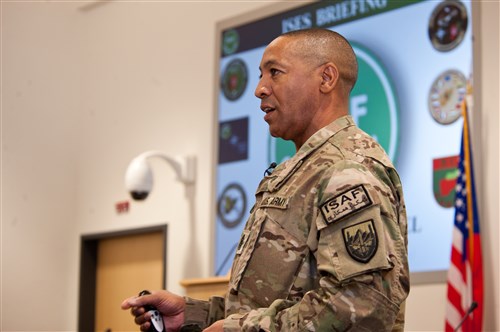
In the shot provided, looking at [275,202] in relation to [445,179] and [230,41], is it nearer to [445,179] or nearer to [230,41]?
[445,179]

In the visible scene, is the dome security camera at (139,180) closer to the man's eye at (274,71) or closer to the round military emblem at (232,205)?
the round military emblem at (232,205)

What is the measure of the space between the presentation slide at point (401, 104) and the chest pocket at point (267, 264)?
307 centimetres

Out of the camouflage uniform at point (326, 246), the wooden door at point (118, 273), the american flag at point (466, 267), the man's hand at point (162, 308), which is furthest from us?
the wooden door at point (118, 273)

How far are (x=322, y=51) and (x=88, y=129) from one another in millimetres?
5978

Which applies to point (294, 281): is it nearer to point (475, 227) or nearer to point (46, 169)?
point (475, 227)

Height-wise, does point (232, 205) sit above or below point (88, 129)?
below

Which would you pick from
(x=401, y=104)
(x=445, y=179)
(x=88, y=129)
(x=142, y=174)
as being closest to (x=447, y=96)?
(x=401, y=104)

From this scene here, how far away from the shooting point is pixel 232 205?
637cm

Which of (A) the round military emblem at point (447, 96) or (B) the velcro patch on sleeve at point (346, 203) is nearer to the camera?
(B) the velcro patch on sleeve at point (346, 203)

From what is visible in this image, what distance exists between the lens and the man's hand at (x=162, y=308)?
84.8 inches

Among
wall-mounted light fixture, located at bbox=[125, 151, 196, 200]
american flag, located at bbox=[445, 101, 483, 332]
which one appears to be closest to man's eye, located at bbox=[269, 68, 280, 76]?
american flag, located at bbox=[445, 101, 483, 332]

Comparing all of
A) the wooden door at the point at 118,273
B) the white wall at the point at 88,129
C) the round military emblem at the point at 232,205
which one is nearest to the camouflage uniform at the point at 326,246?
the round military emblem at the point at 232,205

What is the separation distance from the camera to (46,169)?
7.79 m

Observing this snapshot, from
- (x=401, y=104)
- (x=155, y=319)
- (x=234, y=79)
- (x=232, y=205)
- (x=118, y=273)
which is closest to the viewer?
(x=155, y=319)
